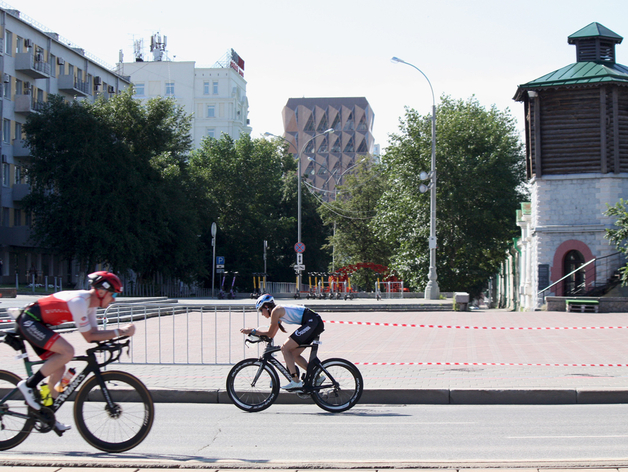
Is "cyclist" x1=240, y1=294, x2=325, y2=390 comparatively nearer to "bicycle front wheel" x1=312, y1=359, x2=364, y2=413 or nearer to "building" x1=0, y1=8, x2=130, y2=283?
"bicycle front wheel" x1=312, y1=359, x2=364, y2=413

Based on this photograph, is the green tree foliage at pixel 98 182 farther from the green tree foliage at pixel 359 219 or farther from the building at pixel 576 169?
the green tree foliage at pixel 359 219

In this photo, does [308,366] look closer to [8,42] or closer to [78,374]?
[78,374]

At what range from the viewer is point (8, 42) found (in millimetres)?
50531

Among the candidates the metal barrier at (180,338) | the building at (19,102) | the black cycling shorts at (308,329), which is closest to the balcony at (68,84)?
the building at (19,102)

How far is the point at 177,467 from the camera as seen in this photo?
5.91m

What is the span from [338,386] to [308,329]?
797mm

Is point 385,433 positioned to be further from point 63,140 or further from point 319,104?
point 319,104

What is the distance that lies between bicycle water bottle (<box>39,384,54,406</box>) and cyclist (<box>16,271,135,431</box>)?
36 mm

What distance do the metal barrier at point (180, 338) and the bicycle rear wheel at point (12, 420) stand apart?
508 cm

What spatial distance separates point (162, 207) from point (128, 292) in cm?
530

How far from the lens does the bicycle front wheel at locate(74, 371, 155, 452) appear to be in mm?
6535

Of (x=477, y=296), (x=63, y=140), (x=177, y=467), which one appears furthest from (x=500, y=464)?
(x=477, y=296)

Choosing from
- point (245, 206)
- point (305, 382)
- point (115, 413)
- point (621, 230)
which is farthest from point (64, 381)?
point (245, 206)

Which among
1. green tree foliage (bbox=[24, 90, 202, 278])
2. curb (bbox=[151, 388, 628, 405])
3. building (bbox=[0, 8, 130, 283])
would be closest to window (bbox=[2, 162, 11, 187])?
building (bbox=[0, 8, 130, 283])
